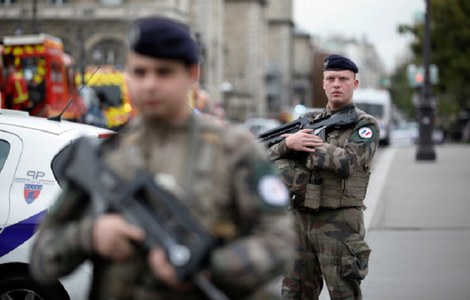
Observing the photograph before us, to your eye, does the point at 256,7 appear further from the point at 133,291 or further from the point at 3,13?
the point at 133,291


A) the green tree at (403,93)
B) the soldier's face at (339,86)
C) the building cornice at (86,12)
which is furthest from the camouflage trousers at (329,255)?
the green tree at (403,93)

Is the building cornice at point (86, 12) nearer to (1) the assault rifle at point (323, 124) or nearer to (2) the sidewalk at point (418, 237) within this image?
(2) the sidewalk at point (418, 237)

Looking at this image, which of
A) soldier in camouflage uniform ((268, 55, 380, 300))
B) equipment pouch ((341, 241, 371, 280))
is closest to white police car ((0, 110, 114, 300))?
soldier in camouflage uniform ((268, 55, 380, 300))

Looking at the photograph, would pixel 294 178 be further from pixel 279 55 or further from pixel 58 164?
pixel 279 55

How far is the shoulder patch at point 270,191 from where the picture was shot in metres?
2.10

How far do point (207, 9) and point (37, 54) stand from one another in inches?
1844

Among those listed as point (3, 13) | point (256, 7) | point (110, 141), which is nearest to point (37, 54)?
A: point (110, 141)

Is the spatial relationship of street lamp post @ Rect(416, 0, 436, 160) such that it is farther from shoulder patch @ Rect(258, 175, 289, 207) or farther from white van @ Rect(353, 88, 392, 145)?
shoulder patch @ Rect(258, 175, 289, 207)

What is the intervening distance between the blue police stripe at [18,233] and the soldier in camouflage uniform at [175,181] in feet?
7.38

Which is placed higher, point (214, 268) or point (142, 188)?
point (142, 188)

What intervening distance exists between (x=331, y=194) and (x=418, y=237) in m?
5.10

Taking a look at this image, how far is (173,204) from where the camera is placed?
2020 mm

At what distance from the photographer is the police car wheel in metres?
4.32

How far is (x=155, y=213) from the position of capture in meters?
2.04
